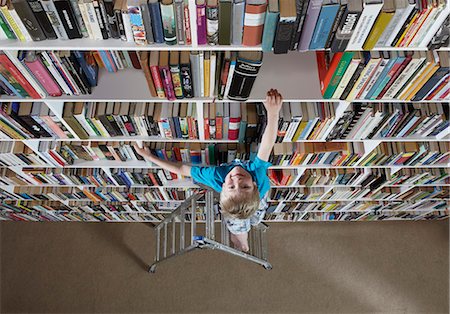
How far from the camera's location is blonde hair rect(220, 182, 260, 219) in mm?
1695

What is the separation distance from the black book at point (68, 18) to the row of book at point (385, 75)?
2.40ft

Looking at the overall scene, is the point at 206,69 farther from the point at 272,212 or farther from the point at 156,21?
the point at 272,212

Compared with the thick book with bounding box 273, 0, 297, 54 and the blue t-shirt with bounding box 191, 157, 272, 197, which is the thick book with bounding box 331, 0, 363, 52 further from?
the blue t-shirt with bounding box 191, 157, 272, 197

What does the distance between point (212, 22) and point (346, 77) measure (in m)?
0.48

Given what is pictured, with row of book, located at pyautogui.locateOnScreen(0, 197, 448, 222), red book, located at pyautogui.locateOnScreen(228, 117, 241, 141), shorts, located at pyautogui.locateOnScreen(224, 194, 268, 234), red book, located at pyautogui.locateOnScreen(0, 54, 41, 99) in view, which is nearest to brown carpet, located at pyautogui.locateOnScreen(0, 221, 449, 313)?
row of book, located at pyautogui.locateOnScreen(0, 197, 448, 222)

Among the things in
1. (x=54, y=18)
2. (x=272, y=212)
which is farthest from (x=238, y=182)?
(x=272, y=212)

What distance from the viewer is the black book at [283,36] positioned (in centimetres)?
97

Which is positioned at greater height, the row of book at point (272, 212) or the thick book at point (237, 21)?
the thick book at point (237, 21)

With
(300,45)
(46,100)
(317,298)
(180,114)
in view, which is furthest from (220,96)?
(317,298)

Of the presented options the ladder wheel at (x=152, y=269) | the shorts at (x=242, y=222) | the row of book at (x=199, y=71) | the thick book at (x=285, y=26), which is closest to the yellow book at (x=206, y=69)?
the row of book at (x=199, y=71)

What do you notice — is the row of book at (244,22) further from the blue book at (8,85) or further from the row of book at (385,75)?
the blue book at (8,85)

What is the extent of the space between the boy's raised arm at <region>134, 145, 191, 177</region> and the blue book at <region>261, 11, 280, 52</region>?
0.92 meters

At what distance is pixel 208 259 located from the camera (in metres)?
3.07

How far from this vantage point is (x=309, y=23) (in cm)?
98
